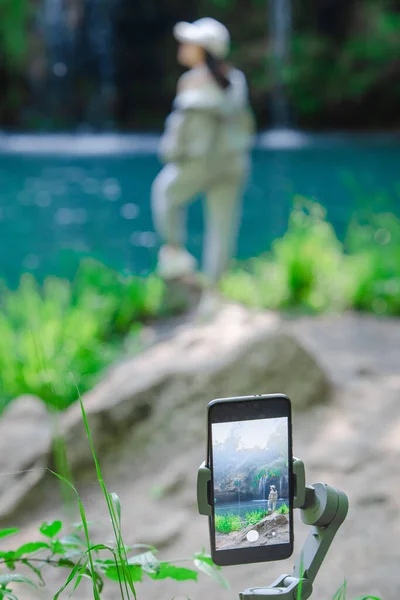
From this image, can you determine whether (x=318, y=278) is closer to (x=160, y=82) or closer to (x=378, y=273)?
(x=378, y=273)

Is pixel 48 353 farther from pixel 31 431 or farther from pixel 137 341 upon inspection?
pixel 31 431

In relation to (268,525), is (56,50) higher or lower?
higher

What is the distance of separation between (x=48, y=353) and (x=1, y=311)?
1685mm

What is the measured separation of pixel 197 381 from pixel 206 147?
9.72 feet

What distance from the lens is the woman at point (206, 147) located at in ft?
18.9

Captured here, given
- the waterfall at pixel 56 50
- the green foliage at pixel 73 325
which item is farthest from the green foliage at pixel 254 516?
the waterfall at pixel 56 50

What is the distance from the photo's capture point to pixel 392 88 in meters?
21.5

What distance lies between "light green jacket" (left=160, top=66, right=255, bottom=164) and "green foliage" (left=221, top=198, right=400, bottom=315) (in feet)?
2.23

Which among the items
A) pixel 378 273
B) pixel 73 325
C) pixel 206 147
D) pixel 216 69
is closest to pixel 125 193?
pixel 206 147

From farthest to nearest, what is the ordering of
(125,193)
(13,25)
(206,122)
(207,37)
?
(13,25) < (125,193) < (206,122) < (207,37)

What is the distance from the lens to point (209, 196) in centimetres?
626

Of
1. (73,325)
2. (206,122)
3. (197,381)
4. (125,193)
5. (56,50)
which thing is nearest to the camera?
(197,381)

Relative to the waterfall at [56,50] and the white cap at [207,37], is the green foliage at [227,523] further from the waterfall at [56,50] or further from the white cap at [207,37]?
the waterfall at [56,50]

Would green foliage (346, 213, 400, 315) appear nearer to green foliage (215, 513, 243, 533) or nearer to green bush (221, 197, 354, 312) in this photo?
green bush (221, 197, 354, 312)
